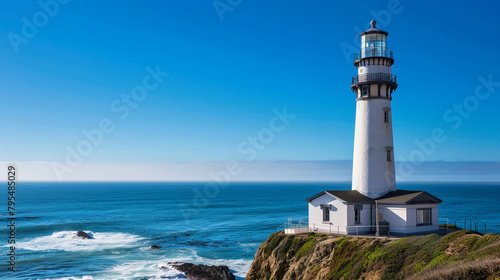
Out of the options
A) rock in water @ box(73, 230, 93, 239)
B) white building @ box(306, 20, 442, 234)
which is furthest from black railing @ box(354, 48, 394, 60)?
rock in water @ box(73, 230, 93, 239)

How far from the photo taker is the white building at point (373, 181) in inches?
1064

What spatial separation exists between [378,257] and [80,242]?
140ft

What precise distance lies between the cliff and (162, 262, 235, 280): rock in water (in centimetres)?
589

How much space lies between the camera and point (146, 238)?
5309 centimetres

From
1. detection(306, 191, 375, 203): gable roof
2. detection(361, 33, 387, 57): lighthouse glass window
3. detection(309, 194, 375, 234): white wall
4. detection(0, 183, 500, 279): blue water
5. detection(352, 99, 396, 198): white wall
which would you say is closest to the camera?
detection(309, 194, 375, 234): white wall

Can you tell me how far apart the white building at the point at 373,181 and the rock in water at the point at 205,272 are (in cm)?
932

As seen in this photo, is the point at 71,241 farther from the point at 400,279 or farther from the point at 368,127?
the point at 400,279

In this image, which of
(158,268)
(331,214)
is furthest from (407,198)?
(158,268)

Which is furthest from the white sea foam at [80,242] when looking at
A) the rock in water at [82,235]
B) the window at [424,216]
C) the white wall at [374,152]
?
the window at [424,216]

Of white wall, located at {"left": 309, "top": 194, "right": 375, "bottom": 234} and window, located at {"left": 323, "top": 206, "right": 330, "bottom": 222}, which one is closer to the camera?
white wall, located at {"left": 309, "top": 194, "right": 375, "bottom": 234}

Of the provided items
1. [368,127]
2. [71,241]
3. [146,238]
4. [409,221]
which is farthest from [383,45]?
[71,241]

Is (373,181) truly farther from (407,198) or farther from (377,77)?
(377,77)

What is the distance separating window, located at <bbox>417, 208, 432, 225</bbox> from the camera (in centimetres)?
2689

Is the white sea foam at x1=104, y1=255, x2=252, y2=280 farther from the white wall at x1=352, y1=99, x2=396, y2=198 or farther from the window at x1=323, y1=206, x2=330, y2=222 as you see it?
the white wall at x1=352, y1=99, x2=396, y2=198
